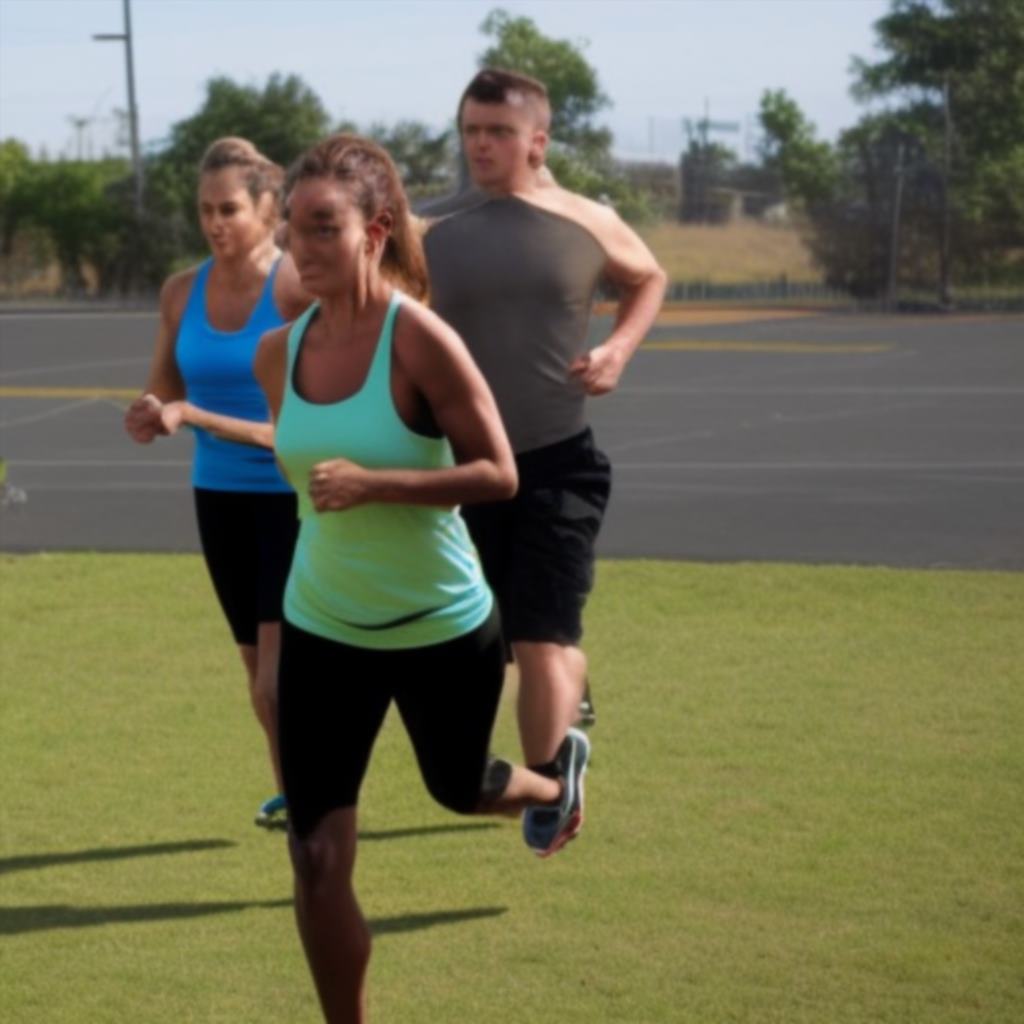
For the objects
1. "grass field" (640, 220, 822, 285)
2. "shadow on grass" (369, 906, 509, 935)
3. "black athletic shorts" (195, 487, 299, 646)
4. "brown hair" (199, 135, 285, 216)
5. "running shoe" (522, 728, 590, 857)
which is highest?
"brown hair" (199, 135, 285, 216)

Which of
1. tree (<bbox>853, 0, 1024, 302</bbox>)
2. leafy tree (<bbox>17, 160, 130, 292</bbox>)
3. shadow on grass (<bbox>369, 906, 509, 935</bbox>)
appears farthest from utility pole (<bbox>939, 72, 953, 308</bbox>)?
shadow on grass (<bbox>369, 906, 509, 935</bbox>)

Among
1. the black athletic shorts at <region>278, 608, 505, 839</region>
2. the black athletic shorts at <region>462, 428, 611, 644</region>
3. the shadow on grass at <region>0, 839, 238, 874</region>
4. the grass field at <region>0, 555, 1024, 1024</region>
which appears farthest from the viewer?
the shadow on grass at <region>0, 839, 238, 874</region>

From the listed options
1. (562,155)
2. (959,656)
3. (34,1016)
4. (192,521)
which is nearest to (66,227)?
(562,155)

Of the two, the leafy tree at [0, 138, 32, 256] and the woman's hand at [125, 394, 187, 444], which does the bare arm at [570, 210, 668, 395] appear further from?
the leafy tree at [0, 138, 32, 256]

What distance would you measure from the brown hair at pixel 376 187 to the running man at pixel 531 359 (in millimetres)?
1489

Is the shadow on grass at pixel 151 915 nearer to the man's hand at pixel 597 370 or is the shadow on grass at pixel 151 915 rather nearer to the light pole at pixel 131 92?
the man's hand at pixel 597 370

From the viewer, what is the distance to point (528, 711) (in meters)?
6.41

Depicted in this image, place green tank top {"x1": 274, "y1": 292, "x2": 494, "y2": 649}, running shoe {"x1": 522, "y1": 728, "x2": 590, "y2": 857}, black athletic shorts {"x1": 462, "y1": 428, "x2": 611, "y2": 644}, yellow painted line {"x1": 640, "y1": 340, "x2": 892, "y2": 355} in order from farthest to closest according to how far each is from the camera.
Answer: yellow painted line {"x1": 640, "y1": 340, "x2": 892, "y2": 355} → black athletic shorts {"x1": 462, "y1": 428, "x2": 611, "y2": 644} → running shoe {"x1": 522, "y1": 728, "x2": 590, "y2": 857} → green tank top {"x1": 274, "y1": 292, "x2": 494, "y2": 649}

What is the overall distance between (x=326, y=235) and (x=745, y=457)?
52.5ft

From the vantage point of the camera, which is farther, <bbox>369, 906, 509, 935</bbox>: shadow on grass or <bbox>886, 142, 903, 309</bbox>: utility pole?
<bbox>886, 142, 903, 309</bbox>: utility pole

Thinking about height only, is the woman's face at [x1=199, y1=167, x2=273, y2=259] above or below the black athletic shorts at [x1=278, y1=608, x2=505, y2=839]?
above

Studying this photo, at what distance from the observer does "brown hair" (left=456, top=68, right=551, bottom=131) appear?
6.44 m

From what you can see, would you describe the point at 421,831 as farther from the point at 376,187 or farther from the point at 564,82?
the point at 564,82

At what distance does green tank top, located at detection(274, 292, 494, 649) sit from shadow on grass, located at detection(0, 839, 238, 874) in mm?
2469
